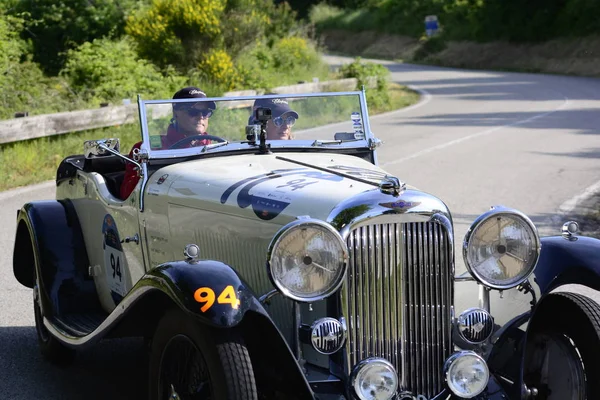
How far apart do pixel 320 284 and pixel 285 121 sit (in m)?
1.85

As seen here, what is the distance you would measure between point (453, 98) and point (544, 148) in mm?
9899

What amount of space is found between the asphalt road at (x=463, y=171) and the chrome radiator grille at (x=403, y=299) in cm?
73

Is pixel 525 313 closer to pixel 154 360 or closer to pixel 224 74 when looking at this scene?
pixel 154 360

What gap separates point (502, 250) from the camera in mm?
4191

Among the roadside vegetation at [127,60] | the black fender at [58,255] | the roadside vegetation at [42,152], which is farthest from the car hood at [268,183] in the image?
the roadside vegetation at [127,60]

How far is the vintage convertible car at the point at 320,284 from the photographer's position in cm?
382

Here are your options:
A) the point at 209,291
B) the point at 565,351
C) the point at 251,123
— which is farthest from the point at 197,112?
the point at 565,351

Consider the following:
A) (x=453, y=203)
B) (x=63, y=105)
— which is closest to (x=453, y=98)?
(x=63, y=105)

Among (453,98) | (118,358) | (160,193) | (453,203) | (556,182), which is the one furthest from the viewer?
(453,98)

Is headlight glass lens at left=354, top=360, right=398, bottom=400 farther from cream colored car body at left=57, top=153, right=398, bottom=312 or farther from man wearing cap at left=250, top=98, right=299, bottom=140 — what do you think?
man wearing cap at left=250, top=98, right=299, bottom=140

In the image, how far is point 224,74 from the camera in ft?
64.0

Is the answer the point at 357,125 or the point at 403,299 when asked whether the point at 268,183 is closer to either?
the point at 403,299

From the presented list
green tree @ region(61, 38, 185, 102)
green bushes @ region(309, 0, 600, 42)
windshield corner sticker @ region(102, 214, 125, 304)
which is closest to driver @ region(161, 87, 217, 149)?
windshield corner sticker @ region(102, 214, 125, 304)

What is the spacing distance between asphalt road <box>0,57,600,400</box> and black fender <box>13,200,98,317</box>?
1.30 feet
